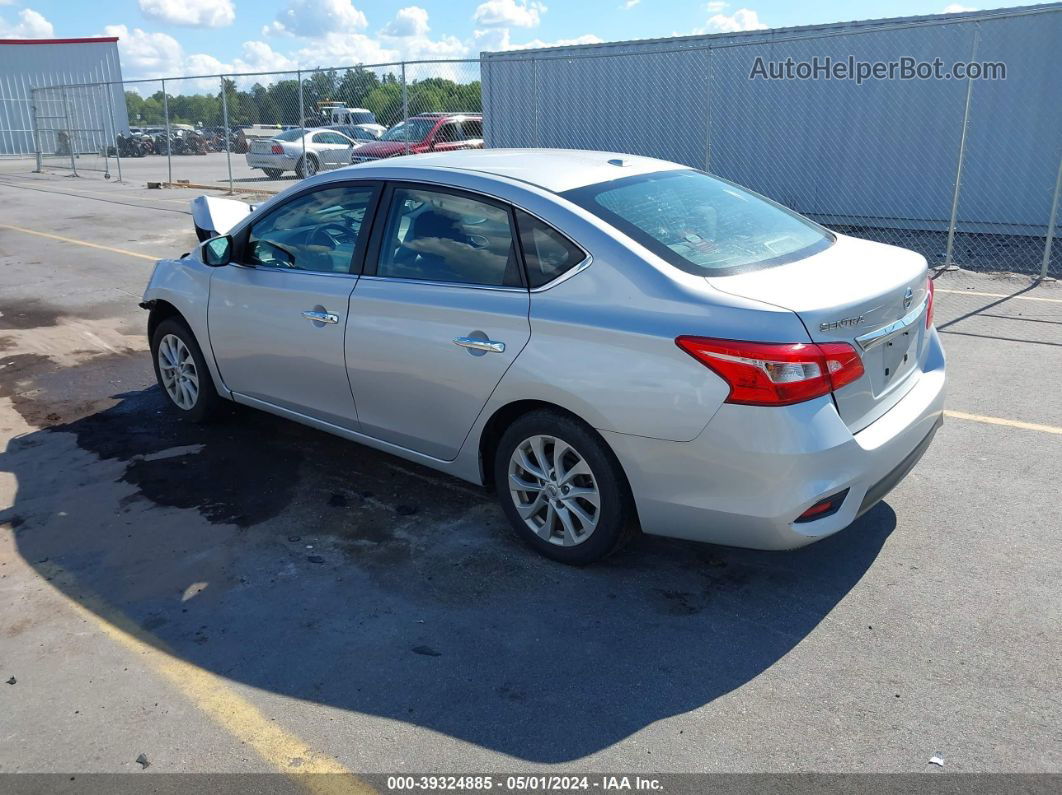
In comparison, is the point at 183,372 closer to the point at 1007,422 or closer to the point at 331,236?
the point at 331,236

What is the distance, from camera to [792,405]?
3.24m

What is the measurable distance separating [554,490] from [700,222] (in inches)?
52.5

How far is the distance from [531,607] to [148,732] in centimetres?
143

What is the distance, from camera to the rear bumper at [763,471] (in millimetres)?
3254

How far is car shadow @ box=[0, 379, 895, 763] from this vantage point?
3133mm

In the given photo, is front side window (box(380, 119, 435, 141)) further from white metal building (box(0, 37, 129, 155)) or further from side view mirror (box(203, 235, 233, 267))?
white metal building (box(0, 37, 129, 155))

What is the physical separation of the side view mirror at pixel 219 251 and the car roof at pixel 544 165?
1004 mm

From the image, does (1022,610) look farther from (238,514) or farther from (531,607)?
(238,514)

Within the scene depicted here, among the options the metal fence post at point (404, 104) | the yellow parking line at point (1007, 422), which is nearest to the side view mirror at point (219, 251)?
the yellow parking line at point (1007, 422)

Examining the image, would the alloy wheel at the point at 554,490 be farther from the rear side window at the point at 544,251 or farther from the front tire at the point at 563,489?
the rear side window at the point at 544,251

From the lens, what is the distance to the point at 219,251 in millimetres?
5121

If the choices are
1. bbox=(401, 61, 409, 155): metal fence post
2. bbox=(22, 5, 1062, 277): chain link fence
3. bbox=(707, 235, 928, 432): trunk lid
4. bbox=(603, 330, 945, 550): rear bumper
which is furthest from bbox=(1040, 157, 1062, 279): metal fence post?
bbox=(401, 61, 409, 155): metal fence post

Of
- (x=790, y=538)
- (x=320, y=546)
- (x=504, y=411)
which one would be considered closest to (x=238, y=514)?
(x=320, y=546)

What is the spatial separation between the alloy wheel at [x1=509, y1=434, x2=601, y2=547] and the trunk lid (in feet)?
3.09
